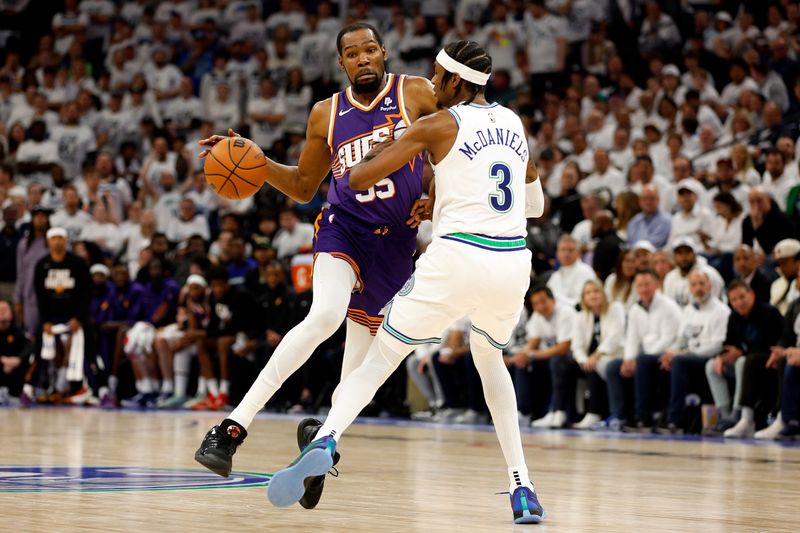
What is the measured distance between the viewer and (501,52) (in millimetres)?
17500

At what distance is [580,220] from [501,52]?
4388 mm

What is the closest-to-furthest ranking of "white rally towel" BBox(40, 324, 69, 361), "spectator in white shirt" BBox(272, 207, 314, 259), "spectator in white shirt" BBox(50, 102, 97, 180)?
1. "white rally towel" BBox(40, 324, 69, 361)
2. "spectator in white shirt" BBox(272, 207, 314, 259)
3. "spectator in white shirt" BBox(50, 102, 97, 180)

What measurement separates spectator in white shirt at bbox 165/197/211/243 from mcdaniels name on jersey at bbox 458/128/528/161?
11558 millimetres

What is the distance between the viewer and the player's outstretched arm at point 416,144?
15.8 feet

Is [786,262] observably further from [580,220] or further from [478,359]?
[478,359]

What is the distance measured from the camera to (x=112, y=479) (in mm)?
6137

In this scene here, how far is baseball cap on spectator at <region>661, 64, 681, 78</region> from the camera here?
15.1 meters

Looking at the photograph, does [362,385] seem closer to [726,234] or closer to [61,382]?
[726,234]

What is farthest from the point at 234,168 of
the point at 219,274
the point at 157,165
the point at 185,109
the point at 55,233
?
the point at 185,109

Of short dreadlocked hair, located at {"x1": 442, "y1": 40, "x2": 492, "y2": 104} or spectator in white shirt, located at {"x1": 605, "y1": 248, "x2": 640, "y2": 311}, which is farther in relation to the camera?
spectator in white shirt, located at {"x1": 605, "y1": 248, "x2": 640, "y2": 311}

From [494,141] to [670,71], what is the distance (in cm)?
1097

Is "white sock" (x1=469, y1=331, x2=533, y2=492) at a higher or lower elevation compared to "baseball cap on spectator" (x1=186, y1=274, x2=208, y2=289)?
lower

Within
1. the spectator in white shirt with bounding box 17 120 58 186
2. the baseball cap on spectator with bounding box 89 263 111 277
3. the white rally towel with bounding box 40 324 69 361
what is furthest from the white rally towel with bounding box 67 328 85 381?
the spectator in white shirt with bounding box 17 120 58 186

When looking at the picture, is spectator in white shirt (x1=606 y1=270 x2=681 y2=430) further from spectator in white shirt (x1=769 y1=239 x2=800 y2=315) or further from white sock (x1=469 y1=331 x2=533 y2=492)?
white sock (x1=469 y1=331 x2=533 y2=492)
